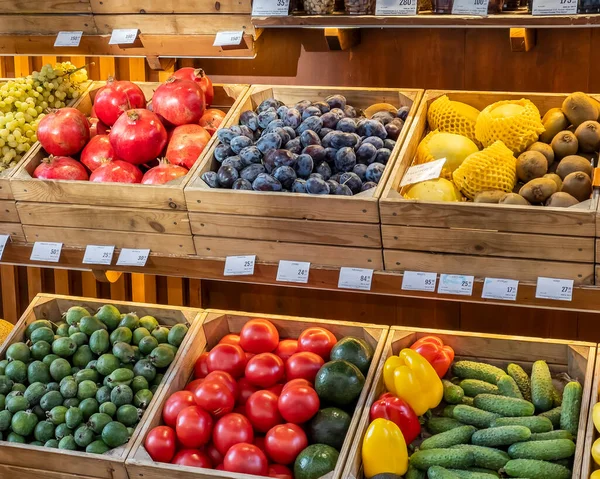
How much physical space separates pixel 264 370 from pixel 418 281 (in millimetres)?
582

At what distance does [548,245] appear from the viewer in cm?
236

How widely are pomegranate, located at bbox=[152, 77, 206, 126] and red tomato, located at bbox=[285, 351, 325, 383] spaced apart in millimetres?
893

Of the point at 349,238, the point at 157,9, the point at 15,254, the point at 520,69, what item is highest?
the point at 157,9

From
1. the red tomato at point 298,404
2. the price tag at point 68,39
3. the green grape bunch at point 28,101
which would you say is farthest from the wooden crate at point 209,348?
the price tag at point 68,39

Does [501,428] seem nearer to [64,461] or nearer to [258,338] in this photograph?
[258,338]

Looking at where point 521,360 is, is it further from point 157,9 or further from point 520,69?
point 157,9

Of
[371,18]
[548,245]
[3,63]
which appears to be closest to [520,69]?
[371,18]

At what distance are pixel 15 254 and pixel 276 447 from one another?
1130 mm

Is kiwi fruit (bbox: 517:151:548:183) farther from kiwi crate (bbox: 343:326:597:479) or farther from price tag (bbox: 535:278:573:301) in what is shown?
kiwi crate (bbox: 343:326:597:479)

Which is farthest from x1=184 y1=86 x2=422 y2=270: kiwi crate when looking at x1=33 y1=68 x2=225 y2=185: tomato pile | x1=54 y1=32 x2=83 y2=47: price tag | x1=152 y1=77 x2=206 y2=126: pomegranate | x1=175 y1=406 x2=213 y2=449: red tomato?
x1=54 y1=32 x2=83 y2=47: price tag

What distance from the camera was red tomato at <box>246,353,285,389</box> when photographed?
9.08ft

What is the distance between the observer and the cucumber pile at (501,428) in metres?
2.39

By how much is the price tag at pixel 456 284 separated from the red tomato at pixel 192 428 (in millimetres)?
794

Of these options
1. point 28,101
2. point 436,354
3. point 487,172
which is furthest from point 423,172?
point 28,101
